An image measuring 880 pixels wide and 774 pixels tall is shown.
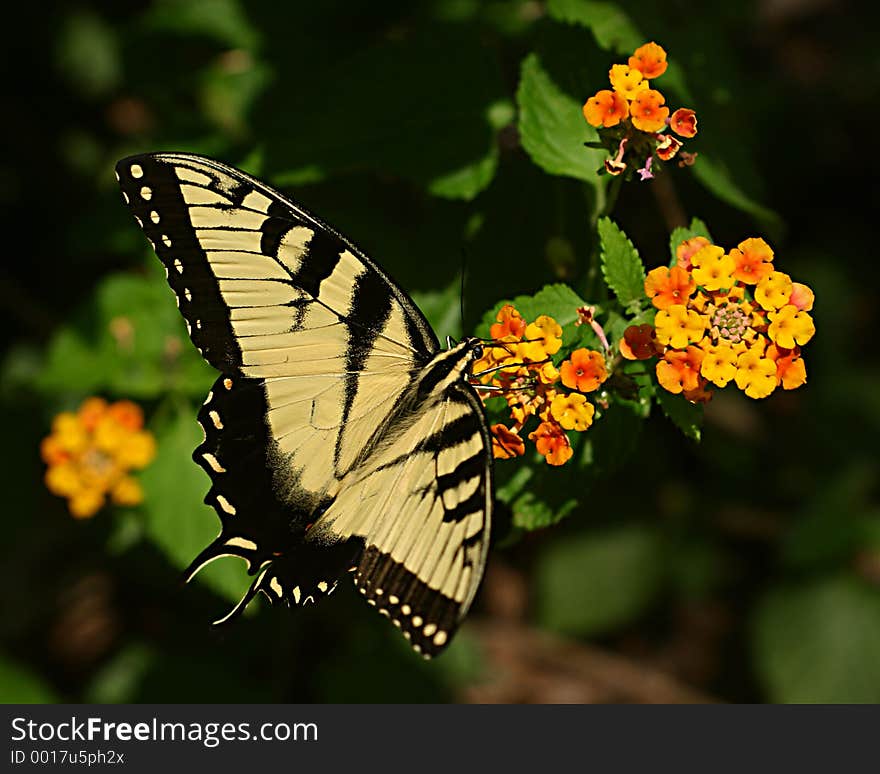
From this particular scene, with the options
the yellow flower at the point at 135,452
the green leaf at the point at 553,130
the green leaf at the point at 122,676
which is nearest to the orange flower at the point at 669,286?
the green leaf at the point at 553,130

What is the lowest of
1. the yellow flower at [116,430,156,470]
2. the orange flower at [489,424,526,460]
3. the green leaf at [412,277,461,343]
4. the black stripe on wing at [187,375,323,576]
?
the yellow flower at [116,430,156,470]

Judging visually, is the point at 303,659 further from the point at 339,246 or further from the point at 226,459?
the point at 339,246

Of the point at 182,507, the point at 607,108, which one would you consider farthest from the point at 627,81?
the point at 182,507

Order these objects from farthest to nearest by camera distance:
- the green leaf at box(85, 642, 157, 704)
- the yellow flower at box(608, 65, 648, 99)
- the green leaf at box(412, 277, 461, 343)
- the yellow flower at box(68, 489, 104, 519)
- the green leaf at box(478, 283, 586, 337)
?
the green leaf at box(85, 642, 157, 704)
the yellow flower at box(68, 489, 104, 519)
the green leaf at box(412, 277, 461, 343)
the green leaf at box(478, 283, 586, 337)
the yellow flower at box(608, 65, 648, 99)

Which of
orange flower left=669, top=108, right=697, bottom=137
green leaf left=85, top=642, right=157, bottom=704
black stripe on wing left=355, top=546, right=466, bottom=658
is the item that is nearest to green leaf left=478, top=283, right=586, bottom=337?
orange flower left=669, top=108, right=697, bottom=137

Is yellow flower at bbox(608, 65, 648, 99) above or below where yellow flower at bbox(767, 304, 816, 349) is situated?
above

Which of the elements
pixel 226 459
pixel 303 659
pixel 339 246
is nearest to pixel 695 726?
pixel 303 659

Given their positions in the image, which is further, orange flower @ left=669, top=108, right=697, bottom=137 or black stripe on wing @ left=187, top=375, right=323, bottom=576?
black stripe on wing @ left=187, top=375, right=323, bottom=576

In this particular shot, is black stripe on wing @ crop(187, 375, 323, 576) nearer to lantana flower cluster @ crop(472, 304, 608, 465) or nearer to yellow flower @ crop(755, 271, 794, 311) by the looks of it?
lantana flower cluster @ crop(472, 304, 608, 465)

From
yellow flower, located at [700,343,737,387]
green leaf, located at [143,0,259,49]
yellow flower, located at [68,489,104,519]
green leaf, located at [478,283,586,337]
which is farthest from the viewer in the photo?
green leaf, located at [143,0,259,49]
